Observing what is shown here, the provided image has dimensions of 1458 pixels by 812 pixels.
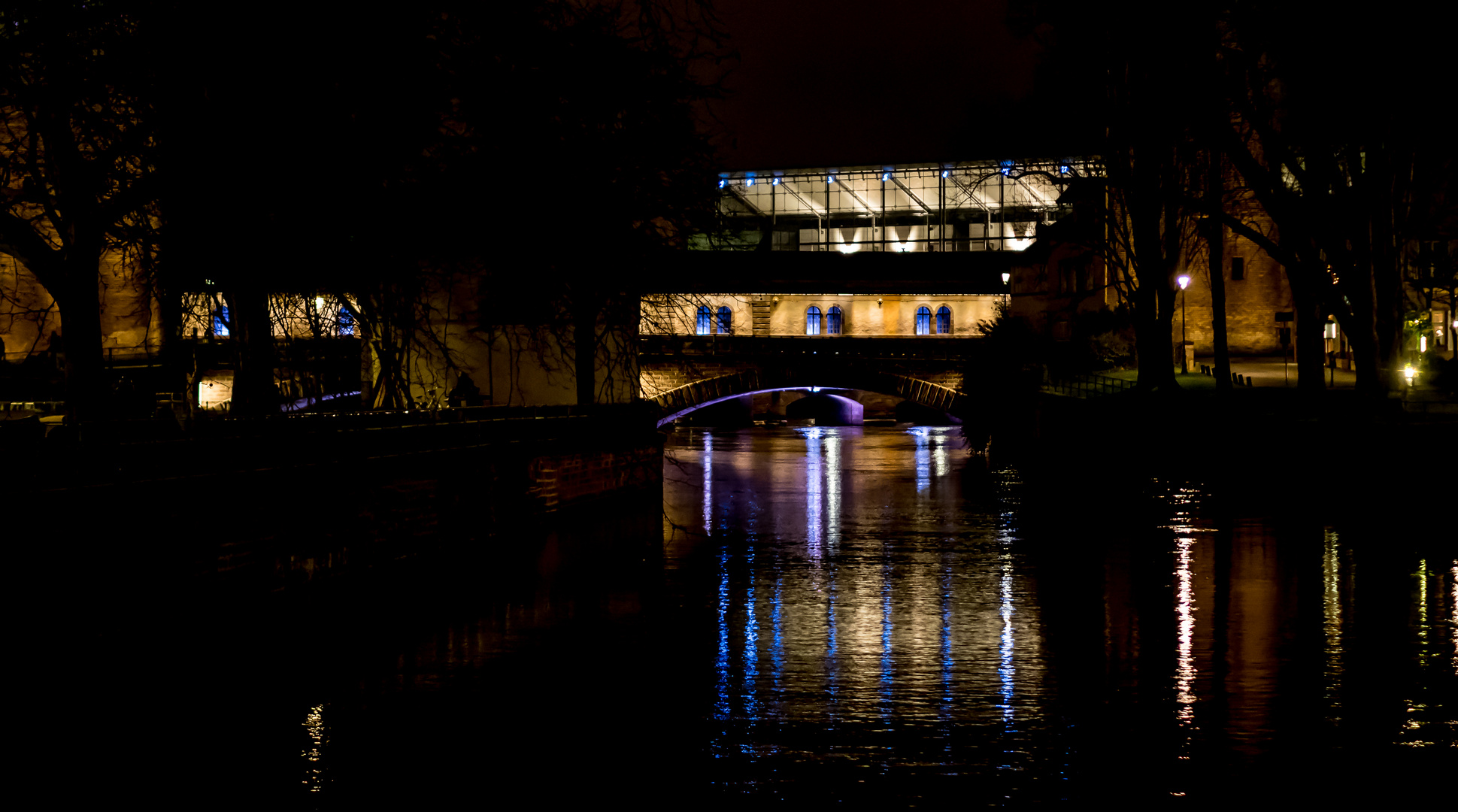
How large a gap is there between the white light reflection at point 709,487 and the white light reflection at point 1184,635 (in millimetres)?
7208

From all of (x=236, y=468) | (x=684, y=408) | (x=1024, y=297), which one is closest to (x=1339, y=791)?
(x=236, y=468)

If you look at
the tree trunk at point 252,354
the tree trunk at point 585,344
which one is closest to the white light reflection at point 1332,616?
the tree trunk at point 252,354

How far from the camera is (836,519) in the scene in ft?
72.5

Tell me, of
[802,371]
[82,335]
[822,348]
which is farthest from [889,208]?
[82,335]

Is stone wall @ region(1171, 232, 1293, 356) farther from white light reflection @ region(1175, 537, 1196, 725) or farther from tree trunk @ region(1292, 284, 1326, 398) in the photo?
white light reflection @ region(1175, 537, 1196, 725)

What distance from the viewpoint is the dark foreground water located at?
698cm

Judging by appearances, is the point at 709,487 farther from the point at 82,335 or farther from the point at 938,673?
the point at 938,673

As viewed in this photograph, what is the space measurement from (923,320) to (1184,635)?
62427 millimetres

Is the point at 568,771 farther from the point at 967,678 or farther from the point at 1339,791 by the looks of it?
the point at 1339,791

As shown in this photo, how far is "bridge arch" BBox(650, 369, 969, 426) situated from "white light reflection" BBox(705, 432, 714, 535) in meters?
2.18

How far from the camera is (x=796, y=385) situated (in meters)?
54.2

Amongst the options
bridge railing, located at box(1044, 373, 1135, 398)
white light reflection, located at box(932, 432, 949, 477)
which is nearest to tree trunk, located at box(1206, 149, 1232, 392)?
bridge railing, located at box(1044, 373, 1135, 398)

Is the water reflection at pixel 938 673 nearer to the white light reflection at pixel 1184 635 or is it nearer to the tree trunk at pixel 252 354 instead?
the white light reflection at pixel 1184 635

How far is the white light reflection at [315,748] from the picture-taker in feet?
23.1
